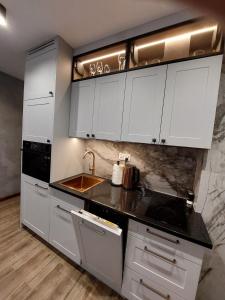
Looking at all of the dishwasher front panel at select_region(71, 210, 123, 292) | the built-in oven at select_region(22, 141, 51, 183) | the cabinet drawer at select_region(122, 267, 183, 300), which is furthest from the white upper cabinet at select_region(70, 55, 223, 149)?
the cabinet drawer at select_region(122, 267, 183, 300)

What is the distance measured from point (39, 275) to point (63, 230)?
0.44 m

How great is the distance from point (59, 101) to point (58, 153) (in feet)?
1.91

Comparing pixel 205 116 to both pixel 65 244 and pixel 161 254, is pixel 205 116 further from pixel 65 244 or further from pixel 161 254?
pixel 65 244

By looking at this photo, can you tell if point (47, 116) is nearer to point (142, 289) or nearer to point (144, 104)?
point (144, 104)

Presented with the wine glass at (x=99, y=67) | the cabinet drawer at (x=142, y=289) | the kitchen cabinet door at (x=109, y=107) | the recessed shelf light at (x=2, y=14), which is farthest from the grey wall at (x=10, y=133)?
the cabinet drawer at (x=142, y=289)

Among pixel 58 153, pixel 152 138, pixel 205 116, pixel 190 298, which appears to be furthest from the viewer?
pixel 58 153

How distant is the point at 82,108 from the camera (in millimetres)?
1753

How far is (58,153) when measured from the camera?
1.75m

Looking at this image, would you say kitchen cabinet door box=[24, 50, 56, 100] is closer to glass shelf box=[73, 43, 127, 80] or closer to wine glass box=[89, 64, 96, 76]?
glass shelf box=[73, 43, 127, 80]

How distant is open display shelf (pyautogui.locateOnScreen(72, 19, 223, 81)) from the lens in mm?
1217

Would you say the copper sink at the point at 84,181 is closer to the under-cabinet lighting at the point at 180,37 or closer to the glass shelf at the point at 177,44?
the glass shelf at the point at 177,44

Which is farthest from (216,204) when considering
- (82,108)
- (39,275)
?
(39,275)

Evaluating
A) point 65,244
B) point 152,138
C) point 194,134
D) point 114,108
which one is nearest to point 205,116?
point 194,134

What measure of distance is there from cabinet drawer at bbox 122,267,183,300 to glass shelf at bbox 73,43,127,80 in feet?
6.11
